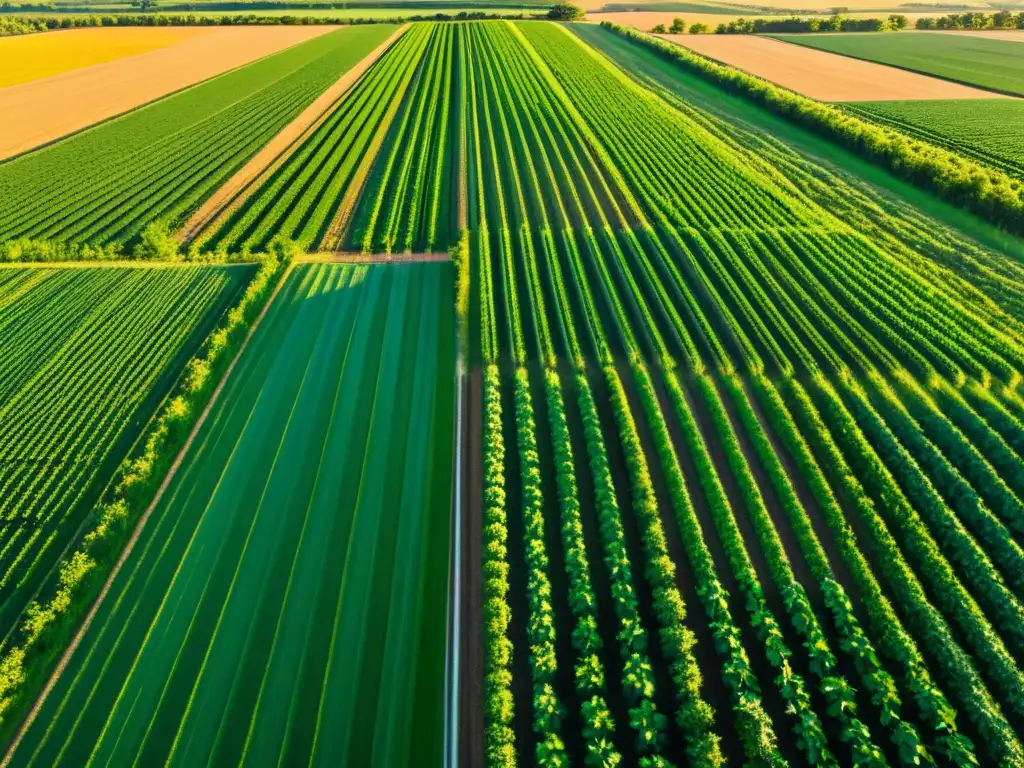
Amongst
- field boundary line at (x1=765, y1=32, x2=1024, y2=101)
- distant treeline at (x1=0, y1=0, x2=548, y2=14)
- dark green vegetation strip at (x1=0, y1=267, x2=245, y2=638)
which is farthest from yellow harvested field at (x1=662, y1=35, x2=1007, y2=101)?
dark green vegetation strip at (x1=0, y1=267, x2=245, y2=638)

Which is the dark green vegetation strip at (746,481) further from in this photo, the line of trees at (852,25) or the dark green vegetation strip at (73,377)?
the line of trees at (852,25)

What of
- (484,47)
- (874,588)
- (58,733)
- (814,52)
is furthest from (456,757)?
(814,52)

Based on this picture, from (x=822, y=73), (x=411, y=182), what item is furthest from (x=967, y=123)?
(x=411, y=182)

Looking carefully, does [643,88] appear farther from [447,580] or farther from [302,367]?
[447,580]

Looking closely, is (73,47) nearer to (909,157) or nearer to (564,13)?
(564,13)

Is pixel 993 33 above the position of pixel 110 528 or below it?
above
